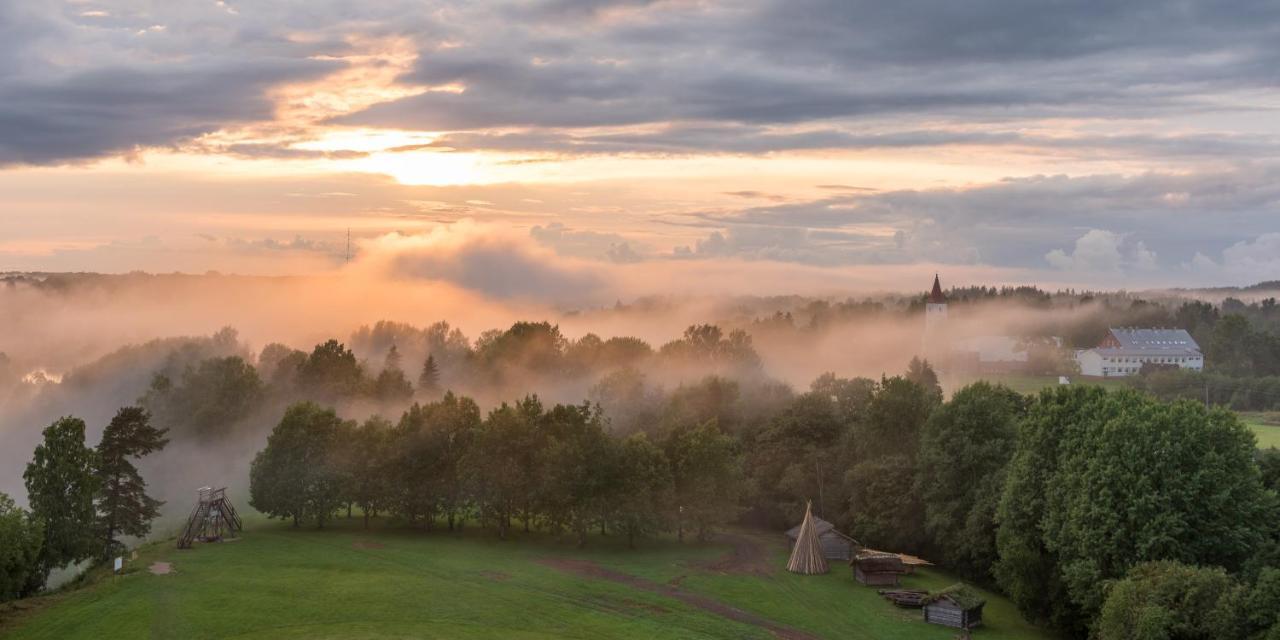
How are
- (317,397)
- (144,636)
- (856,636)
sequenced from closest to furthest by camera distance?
(144,636) → (856,636) → (317,397)

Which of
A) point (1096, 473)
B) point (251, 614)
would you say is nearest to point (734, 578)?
point (1096, 473)

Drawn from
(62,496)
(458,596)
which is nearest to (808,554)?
(458,596)

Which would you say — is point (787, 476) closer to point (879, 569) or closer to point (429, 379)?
point (879, 569)

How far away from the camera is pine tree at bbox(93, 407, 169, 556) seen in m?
73.6

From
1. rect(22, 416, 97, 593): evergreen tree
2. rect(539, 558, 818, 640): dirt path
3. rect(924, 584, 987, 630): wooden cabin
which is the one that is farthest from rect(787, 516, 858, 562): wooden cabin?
rect(22, 416, 97, 593): evergreen tree

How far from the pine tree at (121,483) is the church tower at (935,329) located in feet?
407

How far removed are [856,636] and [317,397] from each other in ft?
312

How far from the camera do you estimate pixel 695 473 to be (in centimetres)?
8588

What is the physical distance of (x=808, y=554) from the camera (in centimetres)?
7650

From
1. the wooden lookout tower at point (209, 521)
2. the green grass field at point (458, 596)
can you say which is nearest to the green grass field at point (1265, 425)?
the green grass field at point (458, 596)

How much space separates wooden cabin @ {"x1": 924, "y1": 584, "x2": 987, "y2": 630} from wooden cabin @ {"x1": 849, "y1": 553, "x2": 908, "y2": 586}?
846 centimetres

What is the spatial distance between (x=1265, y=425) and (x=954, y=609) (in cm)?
9216

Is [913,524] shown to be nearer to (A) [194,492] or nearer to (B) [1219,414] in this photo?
(B) [1219,414]

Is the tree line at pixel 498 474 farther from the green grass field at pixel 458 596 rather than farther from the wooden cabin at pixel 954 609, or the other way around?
the wooden cabin at pixel 954 609
